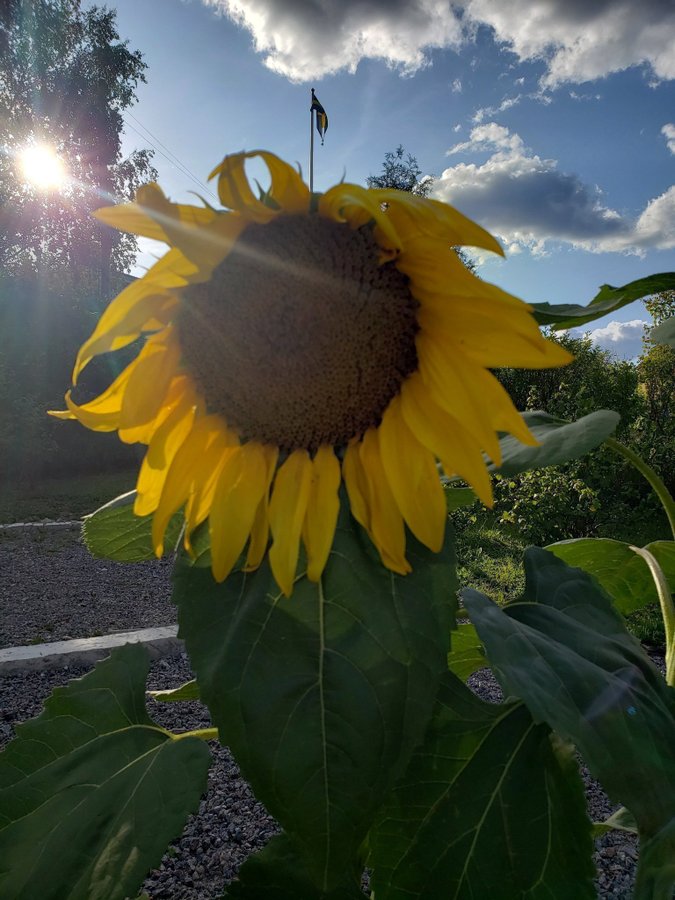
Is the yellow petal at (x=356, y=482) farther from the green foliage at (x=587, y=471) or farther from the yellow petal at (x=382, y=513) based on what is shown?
the green foliage at (x=587, y=471)

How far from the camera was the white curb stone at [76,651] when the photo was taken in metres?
3.30

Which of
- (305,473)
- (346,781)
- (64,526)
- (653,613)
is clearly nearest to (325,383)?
(305,473)

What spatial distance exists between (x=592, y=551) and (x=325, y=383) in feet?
2.51

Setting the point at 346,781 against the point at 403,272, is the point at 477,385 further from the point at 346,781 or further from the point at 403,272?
the point at 346,781

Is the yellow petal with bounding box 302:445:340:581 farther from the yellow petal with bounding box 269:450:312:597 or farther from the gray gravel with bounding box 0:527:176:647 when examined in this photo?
the gray gravel with bounding box 0:527:176:647

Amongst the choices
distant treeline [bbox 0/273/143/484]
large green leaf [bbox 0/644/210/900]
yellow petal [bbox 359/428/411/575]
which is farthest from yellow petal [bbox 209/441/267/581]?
distant treeline [bbox 0/273/143/484]

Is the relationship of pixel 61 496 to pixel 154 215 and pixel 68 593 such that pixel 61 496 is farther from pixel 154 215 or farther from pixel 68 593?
pixel 154 215

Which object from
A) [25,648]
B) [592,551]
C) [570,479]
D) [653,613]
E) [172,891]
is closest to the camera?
[592,551]

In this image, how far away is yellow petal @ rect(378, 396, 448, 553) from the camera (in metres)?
0.60

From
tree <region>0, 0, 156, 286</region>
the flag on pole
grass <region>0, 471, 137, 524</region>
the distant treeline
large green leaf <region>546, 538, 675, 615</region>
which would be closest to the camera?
large green leaf <region>546, 538, 675, 615</region>

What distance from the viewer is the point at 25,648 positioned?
11.3 feet

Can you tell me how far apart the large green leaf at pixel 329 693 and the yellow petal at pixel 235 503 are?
0.06 m

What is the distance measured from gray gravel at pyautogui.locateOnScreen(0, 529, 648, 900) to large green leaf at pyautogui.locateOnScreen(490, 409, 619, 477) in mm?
1524

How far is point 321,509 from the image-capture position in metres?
0.67
